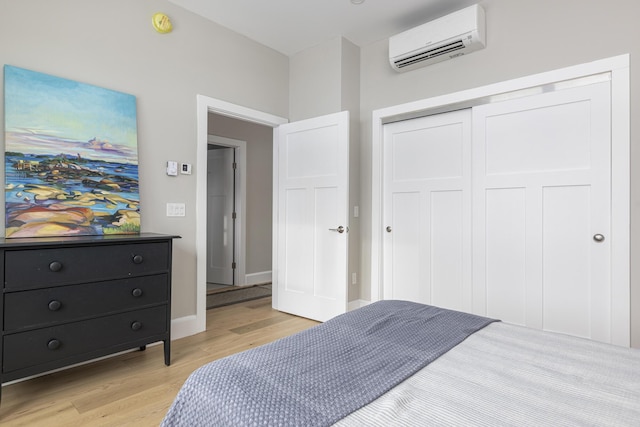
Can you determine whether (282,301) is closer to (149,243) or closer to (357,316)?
(149,243)

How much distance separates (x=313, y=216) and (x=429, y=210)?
1.10 m

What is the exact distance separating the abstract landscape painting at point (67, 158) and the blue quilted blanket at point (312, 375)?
1886mm

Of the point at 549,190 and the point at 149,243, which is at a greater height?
the point at 549,190

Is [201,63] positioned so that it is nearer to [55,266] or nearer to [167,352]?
[55,266]

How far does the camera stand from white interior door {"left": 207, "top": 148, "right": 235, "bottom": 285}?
208 inches

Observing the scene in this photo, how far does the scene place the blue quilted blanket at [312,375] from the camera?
2.86 feet

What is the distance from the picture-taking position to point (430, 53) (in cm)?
308

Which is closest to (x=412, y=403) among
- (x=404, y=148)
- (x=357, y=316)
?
(x=357, y=316)

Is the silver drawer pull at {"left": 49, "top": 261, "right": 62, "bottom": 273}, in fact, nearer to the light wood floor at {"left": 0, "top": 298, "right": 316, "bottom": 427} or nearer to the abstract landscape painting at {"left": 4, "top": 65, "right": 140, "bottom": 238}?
the abstract landscape painting at {"left": 4, "top": 65, "right": 140, "bottom": 238}

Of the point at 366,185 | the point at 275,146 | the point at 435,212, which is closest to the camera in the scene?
the point at 435,212

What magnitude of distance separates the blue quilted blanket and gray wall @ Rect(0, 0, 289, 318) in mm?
2027

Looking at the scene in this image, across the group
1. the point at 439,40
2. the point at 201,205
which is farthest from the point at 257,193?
the point at 439,40

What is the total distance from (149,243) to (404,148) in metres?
2.35

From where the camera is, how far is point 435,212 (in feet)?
10.6
